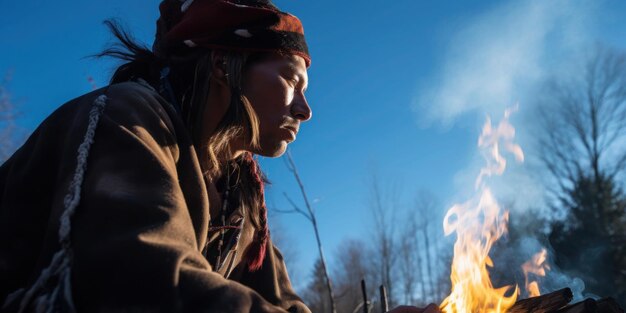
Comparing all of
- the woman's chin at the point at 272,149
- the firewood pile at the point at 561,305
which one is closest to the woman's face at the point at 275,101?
the woman's chin at the point at 272,149

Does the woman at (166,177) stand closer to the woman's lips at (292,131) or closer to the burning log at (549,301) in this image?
the woman's lips at (292,131)

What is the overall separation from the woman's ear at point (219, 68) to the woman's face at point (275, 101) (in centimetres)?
10

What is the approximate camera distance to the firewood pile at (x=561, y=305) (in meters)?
1.29

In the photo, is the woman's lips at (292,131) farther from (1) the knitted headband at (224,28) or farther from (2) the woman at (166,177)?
(1) the knitted headband at (224,28)

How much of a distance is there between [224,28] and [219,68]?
19 centimetres

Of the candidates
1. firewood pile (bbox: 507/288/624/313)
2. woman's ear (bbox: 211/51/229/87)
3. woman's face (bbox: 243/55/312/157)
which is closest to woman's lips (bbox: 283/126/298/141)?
woman's face (bbox: 243/55/312/157)

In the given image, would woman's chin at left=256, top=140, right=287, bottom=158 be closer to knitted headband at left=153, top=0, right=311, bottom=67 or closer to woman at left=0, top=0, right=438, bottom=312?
woman at left=0, top=0, right=438, bottom=312

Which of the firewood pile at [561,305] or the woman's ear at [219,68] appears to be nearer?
the firewood pile at [561,305]

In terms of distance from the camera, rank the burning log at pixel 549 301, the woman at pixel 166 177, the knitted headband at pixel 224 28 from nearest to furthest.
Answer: the woman at pixel 166 177 < the burning log at pixel 549 301 < the knitted headband at pixel 224 28

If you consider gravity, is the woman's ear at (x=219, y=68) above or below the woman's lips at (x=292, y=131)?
above

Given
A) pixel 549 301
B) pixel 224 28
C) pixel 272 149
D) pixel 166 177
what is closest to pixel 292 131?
pixel 272 149

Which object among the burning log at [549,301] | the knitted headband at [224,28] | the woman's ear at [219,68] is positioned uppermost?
the knitted headband at [224,28]

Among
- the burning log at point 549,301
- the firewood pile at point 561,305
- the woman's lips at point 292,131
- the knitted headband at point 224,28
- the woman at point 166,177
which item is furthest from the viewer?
the woman's lips at point 292,131

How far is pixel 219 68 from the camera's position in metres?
2.19
